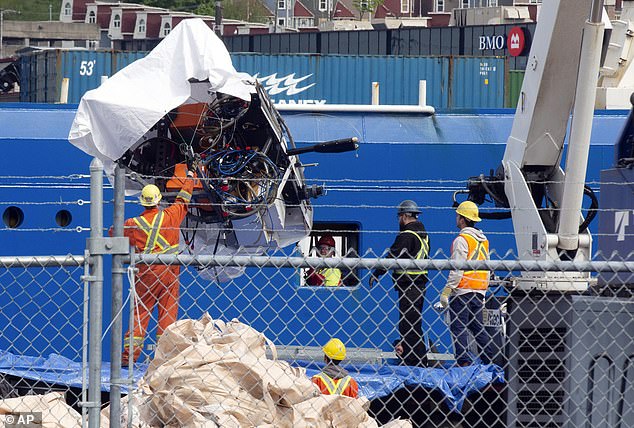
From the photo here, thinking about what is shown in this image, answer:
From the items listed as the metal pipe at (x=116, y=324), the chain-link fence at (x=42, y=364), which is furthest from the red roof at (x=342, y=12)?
the metal pipe at (x=116, y=324)

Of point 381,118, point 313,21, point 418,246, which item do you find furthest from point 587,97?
point 313,21

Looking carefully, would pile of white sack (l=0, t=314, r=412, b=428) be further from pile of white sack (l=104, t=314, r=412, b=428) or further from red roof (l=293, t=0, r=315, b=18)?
red roof (l=293, t=0, r=315, b=18)

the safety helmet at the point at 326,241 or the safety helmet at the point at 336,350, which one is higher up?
the safety helmet at the point at 326,241

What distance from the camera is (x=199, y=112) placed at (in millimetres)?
10352

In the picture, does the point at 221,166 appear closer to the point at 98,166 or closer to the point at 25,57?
the point at 98,166

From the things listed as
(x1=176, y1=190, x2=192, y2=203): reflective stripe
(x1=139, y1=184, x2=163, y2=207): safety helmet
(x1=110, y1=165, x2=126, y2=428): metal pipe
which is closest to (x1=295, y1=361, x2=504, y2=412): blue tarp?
(x1=176, y1=190, x2=192, y2=203): reflective stripe

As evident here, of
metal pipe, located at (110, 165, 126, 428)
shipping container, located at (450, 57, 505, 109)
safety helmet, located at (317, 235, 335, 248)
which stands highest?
shipping container, located at (450, 57, 505, 109)

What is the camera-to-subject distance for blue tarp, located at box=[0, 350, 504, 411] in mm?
8758

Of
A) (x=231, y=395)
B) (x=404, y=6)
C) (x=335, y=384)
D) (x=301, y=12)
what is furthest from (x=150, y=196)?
(x=301, y=12)

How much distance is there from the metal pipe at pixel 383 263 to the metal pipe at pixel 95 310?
23cm

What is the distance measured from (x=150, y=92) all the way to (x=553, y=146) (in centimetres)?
358

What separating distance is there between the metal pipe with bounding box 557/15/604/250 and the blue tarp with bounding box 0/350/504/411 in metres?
1.26

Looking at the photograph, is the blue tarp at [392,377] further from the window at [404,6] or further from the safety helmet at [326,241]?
the window at [404,6]

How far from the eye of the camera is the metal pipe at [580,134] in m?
8.26
